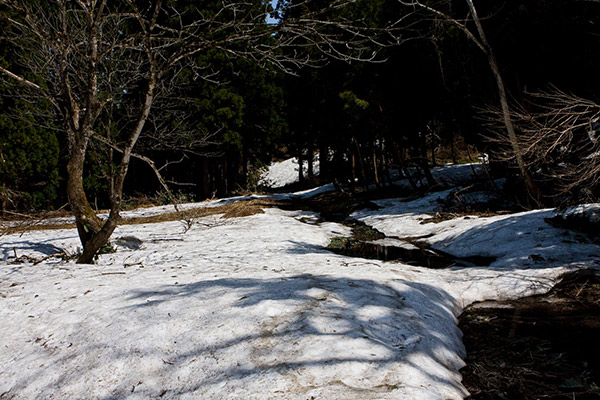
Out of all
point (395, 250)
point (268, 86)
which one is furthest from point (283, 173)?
point (395, 250)

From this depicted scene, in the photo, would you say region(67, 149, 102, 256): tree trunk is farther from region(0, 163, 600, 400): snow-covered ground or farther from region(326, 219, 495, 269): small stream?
region(326, 219, 495, 269): small stream

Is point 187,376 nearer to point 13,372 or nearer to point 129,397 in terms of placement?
point 129,397

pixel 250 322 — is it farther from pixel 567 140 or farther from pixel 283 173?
pixel 283 173

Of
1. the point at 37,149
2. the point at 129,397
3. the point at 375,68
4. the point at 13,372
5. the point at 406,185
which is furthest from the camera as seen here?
the point at 406,185

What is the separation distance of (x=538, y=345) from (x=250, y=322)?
9.19ft

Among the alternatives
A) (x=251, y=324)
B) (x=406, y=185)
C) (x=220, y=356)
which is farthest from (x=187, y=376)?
(x=406, y=185)

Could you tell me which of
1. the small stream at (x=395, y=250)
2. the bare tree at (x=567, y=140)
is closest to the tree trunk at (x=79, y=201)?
the small stream at (x=395, y=250)

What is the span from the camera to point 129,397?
8.10ft

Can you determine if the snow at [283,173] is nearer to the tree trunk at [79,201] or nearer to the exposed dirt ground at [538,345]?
the tree trunk at [79,201]

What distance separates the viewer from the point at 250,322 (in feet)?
10.6

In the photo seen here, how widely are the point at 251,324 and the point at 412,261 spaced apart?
4425 millimetres

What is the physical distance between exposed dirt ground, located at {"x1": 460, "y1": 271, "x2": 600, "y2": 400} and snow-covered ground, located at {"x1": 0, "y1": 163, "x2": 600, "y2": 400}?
0.70ft

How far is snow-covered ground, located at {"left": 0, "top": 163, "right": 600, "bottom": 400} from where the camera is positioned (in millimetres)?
2506

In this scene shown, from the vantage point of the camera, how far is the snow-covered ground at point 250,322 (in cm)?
251
